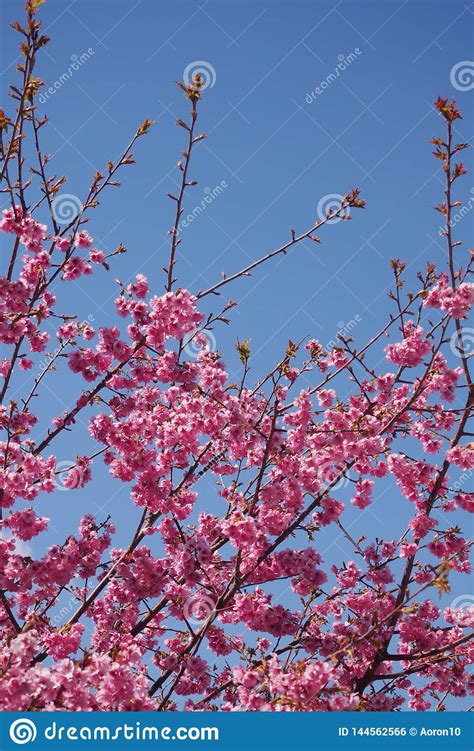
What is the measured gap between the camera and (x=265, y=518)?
7562 mm

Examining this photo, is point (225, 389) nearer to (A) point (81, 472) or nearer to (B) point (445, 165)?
(A) point (81, 472)

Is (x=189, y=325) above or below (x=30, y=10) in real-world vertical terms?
below

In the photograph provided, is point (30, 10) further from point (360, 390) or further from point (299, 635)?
point (299, 635)

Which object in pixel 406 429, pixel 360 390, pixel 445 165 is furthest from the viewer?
pixel 360 390

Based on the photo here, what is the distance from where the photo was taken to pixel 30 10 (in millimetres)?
7254

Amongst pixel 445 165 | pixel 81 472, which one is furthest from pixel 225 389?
pixel 445 165

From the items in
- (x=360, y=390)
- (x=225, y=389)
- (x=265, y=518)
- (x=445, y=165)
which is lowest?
(x=265, y=518)

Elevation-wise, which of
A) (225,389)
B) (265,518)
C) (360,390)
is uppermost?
(360,390)

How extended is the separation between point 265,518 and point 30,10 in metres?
5.76

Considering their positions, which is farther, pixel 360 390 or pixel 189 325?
pixel 360 390

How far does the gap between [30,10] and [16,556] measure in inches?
222

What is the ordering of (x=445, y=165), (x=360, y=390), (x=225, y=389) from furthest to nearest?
(x=360, y=390) → (x=225, y=389) → (x=445, y=165)

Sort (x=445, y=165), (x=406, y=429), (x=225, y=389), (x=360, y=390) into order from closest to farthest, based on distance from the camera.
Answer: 1. (x=445, y=165)
2. (x=225, y=389)
3. (x=406, y=429)
4. (x=360, y=390)

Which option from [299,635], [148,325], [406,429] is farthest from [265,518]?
[148,325]
